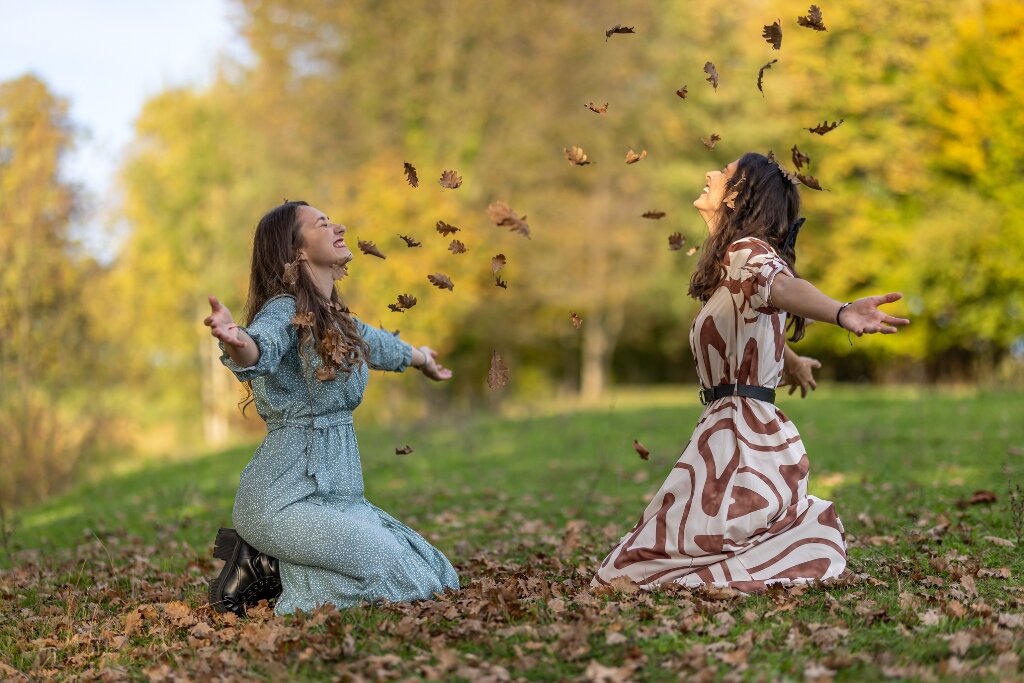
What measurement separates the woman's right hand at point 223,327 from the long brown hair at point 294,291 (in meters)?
0.49

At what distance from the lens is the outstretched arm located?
411 centimetres

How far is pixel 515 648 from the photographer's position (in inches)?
159

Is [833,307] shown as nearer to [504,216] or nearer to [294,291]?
[504,216]

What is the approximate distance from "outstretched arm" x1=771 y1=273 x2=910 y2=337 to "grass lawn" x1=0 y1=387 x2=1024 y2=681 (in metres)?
1.17

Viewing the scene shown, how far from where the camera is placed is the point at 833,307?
423 cm

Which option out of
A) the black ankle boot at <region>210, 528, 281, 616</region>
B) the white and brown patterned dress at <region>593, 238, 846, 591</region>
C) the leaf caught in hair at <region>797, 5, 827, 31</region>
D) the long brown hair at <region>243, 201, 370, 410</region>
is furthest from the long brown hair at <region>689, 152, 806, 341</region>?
the black ankle boot at <region>210, 528, 281, 616</region>

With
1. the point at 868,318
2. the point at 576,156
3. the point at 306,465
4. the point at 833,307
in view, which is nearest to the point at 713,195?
the point at 576,156

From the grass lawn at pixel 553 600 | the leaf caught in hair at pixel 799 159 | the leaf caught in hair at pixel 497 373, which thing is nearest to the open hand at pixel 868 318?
the leaf caught in hair at pixel 799 159

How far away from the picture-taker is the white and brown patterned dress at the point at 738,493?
4781mm

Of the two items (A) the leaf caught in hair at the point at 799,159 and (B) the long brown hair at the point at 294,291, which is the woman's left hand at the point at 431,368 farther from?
(A) the leaf caught in hair at the point at 799,159

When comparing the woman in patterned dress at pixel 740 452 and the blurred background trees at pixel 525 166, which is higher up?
the blurred background trees at pixel 525 166

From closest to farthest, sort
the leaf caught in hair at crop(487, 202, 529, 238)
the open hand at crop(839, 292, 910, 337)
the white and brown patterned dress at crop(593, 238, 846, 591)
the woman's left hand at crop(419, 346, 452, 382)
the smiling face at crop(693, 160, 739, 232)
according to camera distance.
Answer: the open hand at crop(839, 292, 910, 337)
the leaf caught in hair at crop(487, 202, 529, 238)
the white and brown patterned dress at crop(593, 238, 846, 591)
the smiling face at crop(693, 160, 739, 232)
the woman's left hand at crop(419, 346, 452, 382)

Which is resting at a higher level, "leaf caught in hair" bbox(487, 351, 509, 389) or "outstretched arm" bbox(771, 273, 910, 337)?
"outstretched arm" bbox(771, 273, 910, 337)

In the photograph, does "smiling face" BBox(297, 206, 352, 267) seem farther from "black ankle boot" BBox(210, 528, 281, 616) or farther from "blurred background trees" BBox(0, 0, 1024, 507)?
"blurred background trees" BBox(0, 0, 1024, 507)
